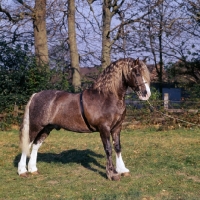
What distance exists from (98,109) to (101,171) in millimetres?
1434

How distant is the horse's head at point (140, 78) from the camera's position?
679 cm

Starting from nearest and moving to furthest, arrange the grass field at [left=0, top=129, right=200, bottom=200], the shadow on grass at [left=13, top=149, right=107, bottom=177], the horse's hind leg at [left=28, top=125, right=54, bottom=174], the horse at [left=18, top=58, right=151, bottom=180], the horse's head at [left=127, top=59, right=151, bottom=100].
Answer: the grass field at [left=0, top=129, right=200, bottom=200], the horse's head at [left=127, top=59, right=151, bottom=100], the horse at [left=18, top=58, right=151, bottom=180], the horse's hind leg at [left=28, top=125, right=54, bottom=174], the shadow on grass at [left=13, top=149, right=107, bottom=177]

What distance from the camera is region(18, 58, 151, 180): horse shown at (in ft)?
22.8

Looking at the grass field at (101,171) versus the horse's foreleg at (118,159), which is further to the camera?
the horse's foreleg at (118,159)

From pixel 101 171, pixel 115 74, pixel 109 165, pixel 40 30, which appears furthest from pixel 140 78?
pixel 40 30

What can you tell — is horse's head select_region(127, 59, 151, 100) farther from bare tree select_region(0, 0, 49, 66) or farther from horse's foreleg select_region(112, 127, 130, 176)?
bare tree select_region(0, 0, 49, 66)

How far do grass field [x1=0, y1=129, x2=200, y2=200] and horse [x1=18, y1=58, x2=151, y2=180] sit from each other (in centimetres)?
44

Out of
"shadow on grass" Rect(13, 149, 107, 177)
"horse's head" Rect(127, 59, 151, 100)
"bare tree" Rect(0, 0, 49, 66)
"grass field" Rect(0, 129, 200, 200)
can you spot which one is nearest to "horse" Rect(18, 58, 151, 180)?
"horse's head" Rect(127, 59, 151, 100)

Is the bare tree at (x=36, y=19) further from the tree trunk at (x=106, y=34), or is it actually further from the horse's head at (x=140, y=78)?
the horse's head at (x=140, y=78)

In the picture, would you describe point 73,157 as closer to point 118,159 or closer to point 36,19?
point 118,159

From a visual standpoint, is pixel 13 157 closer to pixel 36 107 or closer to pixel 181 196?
pixel 36 107

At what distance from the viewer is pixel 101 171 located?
786 centimetres

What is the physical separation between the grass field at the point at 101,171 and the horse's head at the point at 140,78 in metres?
1.48

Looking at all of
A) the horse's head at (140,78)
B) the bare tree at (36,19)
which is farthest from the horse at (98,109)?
the bare tree at (36,19)
